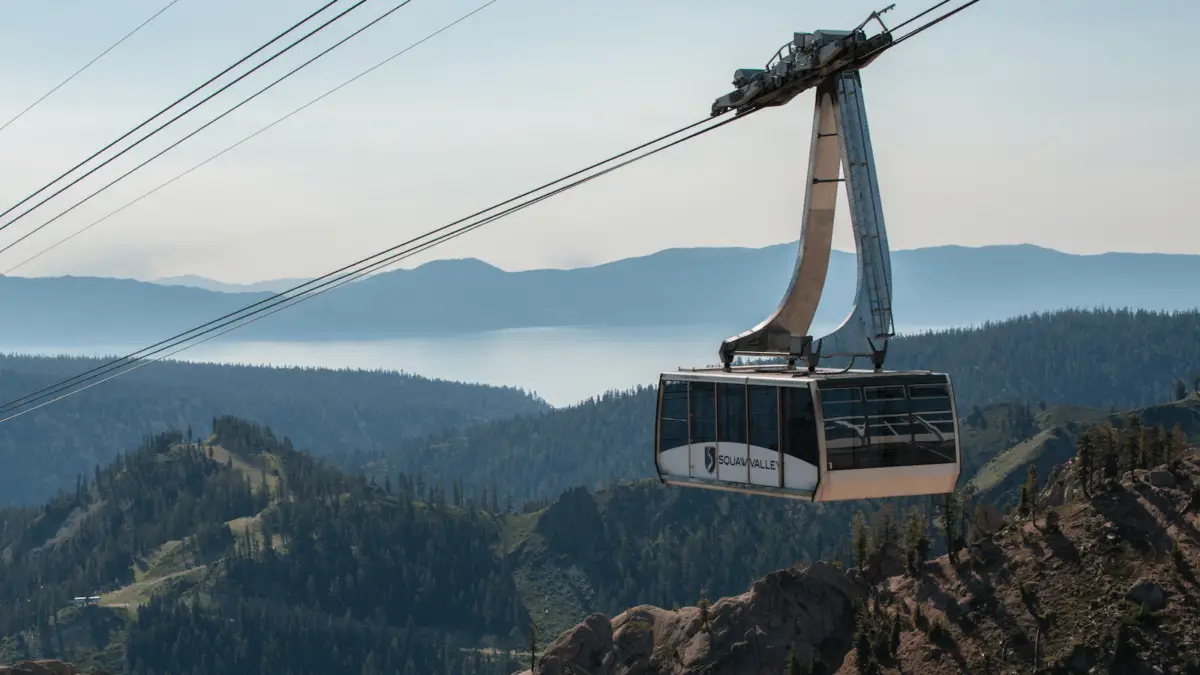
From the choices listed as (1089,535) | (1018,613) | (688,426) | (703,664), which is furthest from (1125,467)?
(688,426)

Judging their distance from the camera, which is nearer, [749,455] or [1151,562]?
[749,455]

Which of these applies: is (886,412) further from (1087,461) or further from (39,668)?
(39,668)

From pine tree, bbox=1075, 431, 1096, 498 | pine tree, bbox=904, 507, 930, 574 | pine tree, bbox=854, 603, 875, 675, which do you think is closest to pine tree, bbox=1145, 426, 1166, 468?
pine tree, bbox=1075, 431, 1096, 498

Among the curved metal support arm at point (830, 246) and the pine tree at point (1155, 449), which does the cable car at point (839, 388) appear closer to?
the curved metal support arm at point (830, 246)

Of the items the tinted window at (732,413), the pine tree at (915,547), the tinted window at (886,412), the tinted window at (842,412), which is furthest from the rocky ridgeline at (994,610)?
the tinted window at (842,412)

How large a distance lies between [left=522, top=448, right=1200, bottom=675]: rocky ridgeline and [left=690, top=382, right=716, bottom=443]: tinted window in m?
99.1

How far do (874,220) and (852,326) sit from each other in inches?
111


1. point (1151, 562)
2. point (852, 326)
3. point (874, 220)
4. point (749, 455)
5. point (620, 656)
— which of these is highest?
point (874, 220)

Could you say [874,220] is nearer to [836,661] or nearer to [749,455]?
[749,455]

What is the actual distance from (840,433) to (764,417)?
2250 millimetres

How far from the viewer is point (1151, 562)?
137 m

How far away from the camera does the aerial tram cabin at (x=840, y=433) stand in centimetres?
3581

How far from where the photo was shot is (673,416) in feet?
136

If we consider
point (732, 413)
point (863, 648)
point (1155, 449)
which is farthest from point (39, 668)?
point (732, 413)
